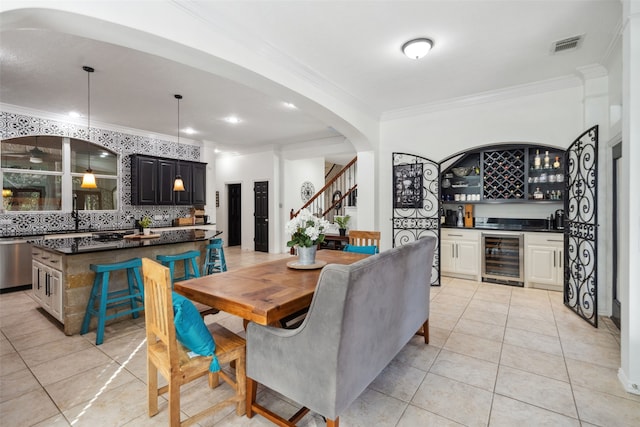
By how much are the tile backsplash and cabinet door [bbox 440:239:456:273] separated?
5.76 m

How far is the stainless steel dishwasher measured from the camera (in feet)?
14.7

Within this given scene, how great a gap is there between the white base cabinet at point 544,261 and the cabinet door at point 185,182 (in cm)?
662

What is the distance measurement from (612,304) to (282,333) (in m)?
3.94

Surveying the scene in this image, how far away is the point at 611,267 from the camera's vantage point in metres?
3.42

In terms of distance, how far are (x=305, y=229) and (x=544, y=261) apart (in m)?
3.95

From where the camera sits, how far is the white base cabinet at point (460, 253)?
489 centimetres

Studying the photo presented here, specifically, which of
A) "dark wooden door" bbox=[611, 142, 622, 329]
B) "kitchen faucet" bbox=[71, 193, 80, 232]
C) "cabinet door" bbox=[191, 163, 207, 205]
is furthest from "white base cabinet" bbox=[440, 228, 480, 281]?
"kitchen faucet" bbox=[71, 193, 80, 232]

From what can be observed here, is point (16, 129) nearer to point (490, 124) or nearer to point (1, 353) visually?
point (1, 353)

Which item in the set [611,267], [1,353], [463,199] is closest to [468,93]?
[463,199]

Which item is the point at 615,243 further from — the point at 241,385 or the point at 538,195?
the point at 241,385

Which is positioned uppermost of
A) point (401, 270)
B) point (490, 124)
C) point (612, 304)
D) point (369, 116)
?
point (369, 116)

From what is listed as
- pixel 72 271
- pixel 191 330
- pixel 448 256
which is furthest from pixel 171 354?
pixel 448 256

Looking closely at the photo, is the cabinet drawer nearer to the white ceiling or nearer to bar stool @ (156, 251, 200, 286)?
bar stool @ (156, 251, 200, 286)

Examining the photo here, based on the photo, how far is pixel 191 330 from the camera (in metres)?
1.62
